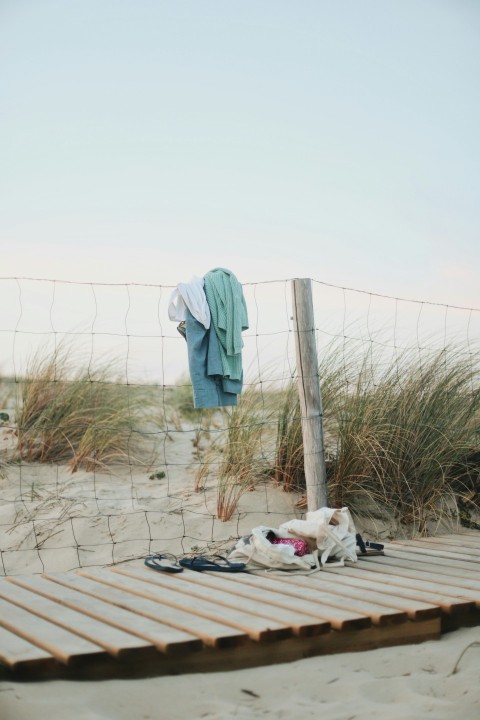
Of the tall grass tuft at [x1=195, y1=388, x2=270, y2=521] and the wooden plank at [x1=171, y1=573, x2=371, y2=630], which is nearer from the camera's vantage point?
the wooden plank at [x1=171, y1=573, x2=371, y2=630]

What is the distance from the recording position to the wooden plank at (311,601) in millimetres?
2734

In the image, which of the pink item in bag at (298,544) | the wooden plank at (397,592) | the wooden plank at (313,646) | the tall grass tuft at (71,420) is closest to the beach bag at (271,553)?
the pink item in bag at (298,544)

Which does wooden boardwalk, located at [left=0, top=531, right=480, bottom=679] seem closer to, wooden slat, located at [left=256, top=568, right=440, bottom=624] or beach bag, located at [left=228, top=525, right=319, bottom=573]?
wooden slat, located at [left=256, top=568, right=440, bottom=624]

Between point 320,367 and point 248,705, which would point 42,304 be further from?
point 248,705

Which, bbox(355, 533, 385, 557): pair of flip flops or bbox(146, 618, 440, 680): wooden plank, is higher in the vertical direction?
bbox(355, 533, 385, 557): pair of flip flops

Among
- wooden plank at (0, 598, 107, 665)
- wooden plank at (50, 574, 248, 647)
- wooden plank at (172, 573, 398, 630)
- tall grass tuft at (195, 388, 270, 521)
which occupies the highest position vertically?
tall grass tuft at (195, 388, 270, 521)

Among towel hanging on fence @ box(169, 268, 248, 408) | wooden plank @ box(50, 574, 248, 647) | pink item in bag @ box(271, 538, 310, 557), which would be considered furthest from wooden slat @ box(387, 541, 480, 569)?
wooden plank @ box(50, 574, 248, 647)

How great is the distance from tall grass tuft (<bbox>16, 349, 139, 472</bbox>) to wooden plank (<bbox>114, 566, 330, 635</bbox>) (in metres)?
2.29

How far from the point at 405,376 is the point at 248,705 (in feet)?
11.5

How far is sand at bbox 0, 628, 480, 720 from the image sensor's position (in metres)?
2.06

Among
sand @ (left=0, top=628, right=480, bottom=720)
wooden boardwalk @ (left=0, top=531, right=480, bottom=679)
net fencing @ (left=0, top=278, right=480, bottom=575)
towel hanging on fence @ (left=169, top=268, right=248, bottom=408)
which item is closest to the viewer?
sand @ (left=0, top=628, right=480, bottom=720)

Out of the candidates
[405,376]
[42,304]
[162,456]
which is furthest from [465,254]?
[42,304]

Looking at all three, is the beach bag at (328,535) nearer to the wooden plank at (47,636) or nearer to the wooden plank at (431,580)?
the wooden plank at (431,580)

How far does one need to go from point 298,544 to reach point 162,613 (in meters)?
1.21
